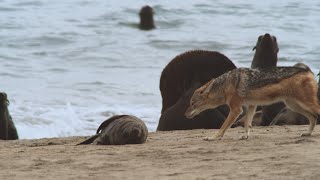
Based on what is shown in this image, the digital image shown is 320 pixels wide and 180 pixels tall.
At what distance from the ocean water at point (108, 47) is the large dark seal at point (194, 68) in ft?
8.88

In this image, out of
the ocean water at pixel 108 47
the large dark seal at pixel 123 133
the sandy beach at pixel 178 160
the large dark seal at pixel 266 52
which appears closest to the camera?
the sandy beach at pixel 178 160

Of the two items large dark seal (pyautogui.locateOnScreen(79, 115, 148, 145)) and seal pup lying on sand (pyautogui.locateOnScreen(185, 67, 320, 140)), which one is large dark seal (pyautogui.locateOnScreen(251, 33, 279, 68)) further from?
seal pup lying on sand (pyautogui.locateOnScreen(185, 67, 320, 140))

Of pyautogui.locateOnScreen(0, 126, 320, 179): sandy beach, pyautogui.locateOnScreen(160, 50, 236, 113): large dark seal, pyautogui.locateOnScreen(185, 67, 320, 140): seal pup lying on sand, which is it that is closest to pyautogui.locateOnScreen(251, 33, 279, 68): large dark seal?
pyautogui.locateOnScreen(160, 50, 236, 113): large dark seal

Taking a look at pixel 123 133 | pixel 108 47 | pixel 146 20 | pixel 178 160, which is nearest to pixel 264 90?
pixel 178 160

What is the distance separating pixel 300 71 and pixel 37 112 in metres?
8.02

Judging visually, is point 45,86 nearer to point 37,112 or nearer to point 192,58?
point 37,112

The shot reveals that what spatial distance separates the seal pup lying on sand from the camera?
7.44 meters

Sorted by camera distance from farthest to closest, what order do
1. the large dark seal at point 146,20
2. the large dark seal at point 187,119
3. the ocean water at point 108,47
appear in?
the large dark seal at point 146,20 < the ocean water at point 108,47 < the large dark seal at point 187,119

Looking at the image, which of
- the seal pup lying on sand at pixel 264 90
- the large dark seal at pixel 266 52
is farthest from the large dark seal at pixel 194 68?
the seal pup lying on sand at pixel 264 90

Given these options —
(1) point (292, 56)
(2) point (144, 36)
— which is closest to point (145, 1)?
(2) point (144, 36)

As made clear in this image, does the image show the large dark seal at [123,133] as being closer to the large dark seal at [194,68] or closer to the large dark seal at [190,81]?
the large dark seal at [190,81]

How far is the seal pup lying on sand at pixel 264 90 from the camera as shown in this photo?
24.4 feet

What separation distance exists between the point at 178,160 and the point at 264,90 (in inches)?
48.3

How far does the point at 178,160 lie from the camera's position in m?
6.61
